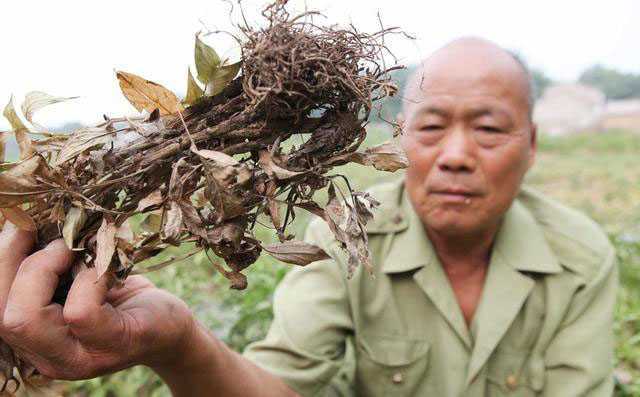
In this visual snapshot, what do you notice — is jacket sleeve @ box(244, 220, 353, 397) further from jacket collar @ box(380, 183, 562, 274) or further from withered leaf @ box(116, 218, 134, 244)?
withered leaf @ box(116, 218, 134, 244)

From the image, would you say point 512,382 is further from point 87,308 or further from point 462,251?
point 87,308

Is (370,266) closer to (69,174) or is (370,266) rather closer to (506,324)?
(69,174)

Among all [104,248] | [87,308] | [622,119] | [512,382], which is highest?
[104,248]

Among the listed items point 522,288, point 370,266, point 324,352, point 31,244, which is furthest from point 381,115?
point 522,288

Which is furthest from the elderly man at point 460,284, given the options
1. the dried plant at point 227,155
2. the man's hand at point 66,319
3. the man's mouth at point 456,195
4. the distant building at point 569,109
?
the distant building at point 569,109

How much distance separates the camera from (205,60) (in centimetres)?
98

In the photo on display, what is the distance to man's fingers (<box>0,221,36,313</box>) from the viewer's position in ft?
3.55

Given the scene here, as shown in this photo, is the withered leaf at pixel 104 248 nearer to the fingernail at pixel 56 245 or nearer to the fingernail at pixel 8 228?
the fingernail at pixel 56 245

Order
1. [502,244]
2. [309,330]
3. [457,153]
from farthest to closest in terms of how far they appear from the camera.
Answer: [502,244]
[309,330]
[457,153]

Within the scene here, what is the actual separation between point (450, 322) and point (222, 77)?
1335mm

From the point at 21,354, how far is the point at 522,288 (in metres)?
1.51

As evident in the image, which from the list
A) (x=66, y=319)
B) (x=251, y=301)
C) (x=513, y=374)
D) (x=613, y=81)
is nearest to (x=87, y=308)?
(x=66, y=319)

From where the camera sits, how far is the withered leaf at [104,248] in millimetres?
974

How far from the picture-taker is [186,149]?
39.8 inches
